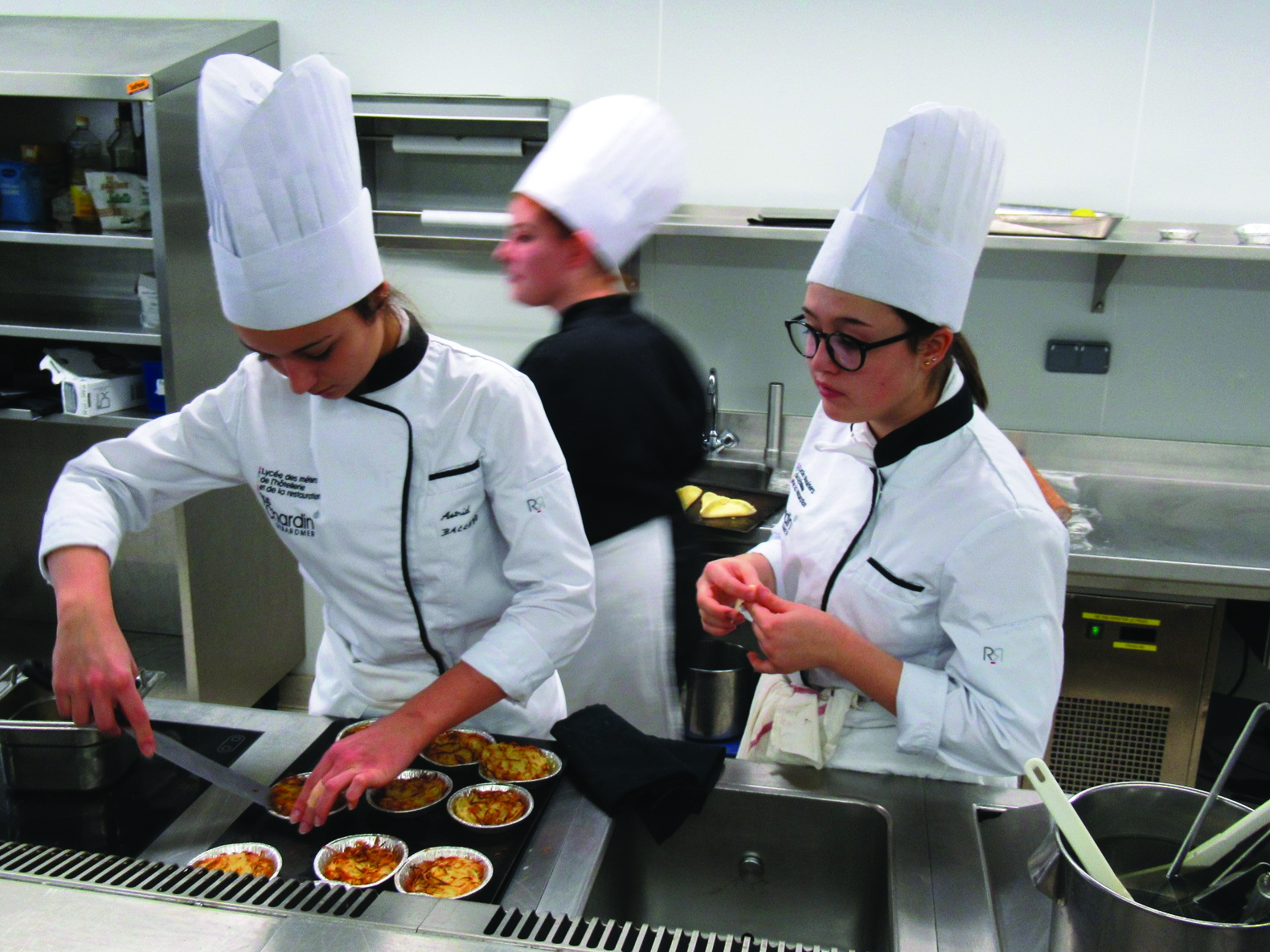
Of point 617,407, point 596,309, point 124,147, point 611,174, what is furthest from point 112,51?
point 617,407

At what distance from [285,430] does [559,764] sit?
0.60 meters

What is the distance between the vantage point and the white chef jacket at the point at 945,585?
1.27m

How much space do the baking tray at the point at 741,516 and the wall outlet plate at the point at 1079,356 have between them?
3.03 feet

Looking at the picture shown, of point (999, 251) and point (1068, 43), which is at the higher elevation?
point (1068, 43)

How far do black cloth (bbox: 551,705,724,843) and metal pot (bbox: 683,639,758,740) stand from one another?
62.5 inches

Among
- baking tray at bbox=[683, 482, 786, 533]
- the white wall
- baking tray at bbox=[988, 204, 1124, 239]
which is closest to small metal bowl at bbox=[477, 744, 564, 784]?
baking tray at bbox=[683, 482, 786, 533]

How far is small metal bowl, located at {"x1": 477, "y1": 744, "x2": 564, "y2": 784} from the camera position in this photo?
127 cm

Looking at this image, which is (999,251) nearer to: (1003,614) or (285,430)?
(1003,614)

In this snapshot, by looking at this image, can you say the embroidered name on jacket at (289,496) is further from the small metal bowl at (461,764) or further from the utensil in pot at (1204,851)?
the utensil in pot at (1204,851)

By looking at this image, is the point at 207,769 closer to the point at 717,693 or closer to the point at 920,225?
the point at 920,225

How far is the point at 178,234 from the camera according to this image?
Result: 9.48ft

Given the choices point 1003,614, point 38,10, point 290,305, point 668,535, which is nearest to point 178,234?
point 38,10

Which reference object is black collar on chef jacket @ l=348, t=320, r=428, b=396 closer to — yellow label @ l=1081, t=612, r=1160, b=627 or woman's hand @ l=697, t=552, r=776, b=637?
woman's hand @ l=697, t=552, r=776, b=637

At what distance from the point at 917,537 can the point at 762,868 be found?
464 millimetres
